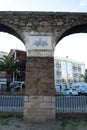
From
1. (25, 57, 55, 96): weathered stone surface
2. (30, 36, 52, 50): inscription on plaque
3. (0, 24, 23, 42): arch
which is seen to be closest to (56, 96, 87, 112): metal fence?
(25, 57, 55, 96): weathered stone surface

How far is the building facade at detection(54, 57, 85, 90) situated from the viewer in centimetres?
6719

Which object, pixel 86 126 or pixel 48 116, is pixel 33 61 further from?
pixel 86 126

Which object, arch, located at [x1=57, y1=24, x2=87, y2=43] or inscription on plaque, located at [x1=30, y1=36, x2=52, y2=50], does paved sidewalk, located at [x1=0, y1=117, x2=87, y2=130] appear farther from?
arch, located at [x1=57, y1=24, x2=87, y2=43]

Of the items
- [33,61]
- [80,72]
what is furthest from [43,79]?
[80,72]

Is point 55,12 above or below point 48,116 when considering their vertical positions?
above

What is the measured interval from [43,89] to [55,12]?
11.3ft

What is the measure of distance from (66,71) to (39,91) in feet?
211

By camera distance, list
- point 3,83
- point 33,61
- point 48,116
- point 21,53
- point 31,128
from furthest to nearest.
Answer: point 21,53 → point 3,83 → point 33,61 → point 48,116 → point 31,128

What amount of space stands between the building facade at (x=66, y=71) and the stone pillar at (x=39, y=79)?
56.8m

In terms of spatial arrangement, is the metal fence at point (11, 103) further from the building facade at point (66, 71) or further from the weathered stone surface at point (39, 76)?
the building facade at point (66, 71)

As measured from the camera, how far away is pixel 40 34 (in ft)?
25.6

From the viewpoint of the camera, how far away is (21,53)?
3962 cm

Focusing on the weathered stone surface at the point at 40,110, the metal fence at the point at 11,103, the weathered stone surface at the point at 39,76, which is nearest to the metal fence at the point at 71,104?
the weathered stone surface at the point at 40,110

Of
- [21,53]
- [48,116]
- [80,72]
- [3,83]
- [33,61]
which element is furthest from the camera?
[80,72]
